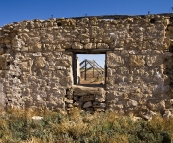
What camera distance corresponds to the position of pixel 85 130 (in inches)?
177

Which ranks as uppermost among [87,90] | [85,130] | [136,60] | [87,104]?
[136,60]

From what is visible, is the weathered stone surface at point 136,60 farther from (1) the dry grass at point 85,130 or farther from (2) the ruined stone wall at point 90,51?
(1) the dry grass at point 85,130

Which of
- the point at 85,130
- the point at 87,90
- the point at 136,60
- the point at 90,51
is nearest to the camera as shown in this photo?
the point at 85,130

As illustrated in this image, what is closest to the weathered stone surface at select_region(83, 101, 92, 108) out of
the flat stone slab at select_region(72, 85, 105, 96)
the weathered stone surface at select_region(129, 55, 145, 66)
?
the flat stone slab at select_region(72, 85, 105, 96)

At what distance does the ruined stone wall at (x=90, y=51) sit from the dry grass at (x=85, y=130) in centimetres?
56

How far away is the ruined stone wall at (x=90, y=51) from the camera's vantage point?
5.56 metres

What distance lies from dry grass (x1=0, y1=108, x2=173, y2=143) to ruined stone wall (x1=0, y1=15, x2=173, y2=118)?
1.83ft

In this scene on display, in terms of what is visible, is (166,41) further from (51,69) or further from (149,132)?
(51,69)

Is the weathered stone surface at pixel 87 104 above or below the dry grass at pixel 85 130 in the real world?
above

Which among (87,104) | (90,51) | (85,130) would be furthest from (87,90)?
(85,130)

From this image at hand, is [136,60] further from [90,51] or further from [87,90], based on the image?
[87,90]

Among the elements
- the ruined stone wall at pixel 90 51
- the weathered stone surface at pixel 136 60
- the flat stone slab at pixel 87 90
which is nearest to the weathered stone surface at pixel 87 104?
the ruined stone wall at pixel 90 51

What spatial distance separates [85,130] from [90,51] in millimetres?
2320

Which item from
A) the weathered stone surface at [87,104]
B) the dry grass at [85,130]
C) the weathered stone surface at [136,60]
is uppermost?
the weathered stone surface at [136,60]
